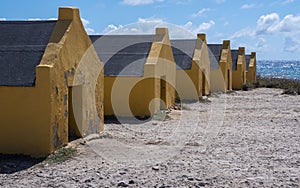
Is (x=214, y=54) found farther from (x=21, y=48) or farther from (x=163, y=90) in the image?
(x=21, y=48)

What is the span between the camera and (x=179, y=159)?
9.92m

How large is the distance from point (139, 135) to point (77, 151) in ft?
10.2

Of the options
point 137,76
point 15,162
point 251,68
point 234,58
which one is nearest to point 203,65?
point 137,76

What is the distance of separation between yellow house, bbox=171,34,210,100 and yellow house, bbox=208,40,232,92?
3211mm

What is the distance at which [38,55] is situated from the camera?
10.2 metres

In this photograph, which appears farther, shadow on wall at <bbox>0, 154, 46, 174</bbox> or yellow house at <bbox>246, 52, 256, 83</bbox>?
yellow house at <bbox>246, 52, 256, 83</bbox>

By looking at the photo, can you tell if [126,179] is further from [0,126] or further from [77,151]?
[0,126]

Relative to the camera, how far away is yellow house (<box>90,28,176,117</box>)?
54.6 feet

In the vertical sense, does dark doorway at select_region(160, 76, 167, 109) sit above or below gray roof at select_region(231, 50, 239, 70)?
below

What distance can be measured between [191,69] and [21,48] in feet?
49.2

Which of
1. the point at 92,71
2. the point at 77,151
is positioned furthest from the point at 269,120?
the point at 77,151

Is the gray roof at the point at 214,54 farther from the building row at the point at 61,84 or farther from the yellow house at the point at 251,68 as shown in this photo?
the building row at the point at 61,84

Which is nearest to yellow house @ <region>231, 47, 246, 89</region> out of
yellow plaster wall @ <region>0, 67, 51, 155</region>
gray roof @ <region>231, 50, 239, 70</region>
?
gray roof @ <region>231, 50, 239, 70</region>

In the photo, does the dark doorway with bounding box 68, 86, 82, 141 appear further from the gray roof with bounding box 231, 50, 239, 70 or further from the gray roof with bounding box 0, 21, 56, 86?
the gray roof with bounding box 231, 50, 239, 70
